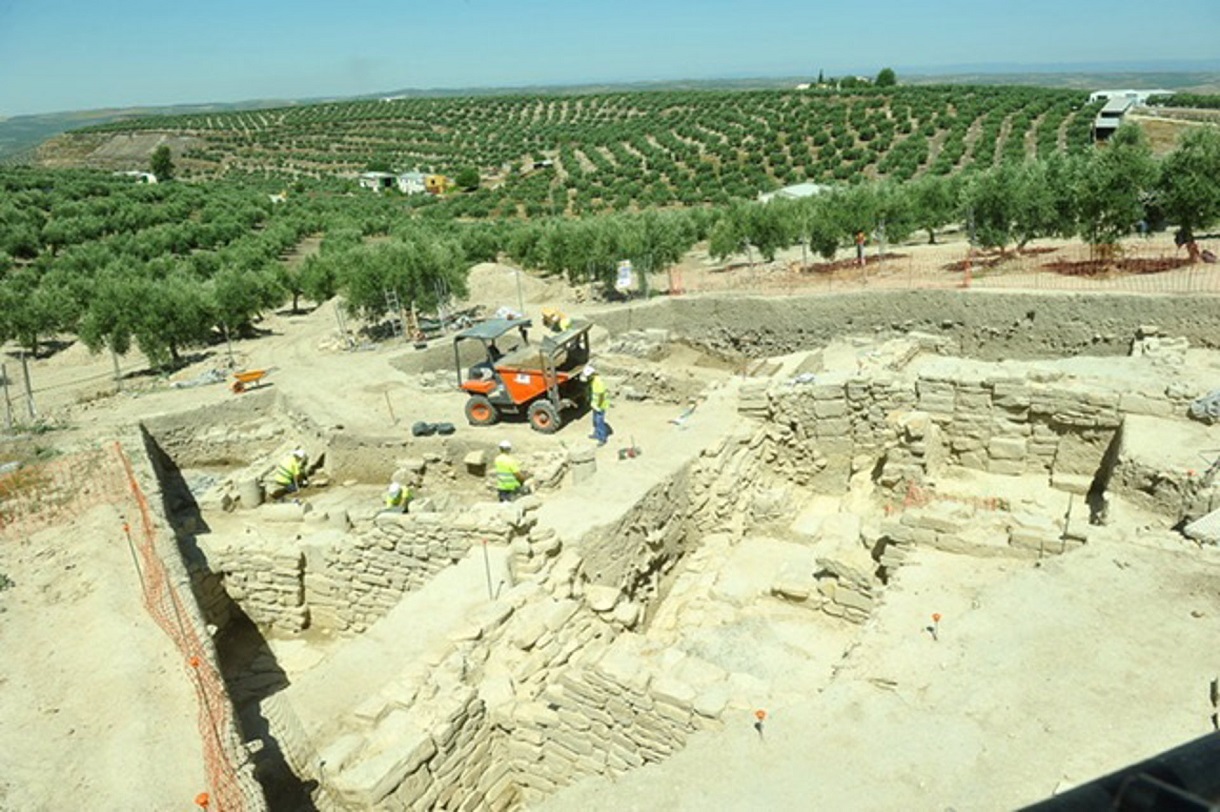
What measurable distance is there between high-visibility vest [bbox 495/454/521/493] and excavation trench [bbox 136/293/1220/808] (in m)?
0.63

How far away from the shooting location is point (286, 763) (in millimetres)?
6832

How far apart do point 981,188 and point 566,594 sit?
1804 centimetres

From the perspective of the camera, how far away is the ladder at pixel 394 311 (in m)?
22.5

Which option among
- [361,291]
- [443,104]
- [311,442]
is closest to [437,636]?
[311,442]

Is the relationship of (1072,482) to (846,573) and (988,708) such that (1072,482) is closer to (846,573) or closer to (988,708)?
(846,573)

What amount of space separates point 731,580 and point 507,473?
3.42m

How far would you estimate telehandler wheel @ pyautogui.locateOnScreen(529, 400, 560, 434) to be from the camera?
14.5 m

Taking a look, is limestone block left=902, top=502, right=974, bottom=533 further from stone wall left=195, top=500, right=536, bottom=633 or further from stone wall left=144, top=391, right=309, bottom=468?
stone wall left=144, top=391, right=309, bottom=468

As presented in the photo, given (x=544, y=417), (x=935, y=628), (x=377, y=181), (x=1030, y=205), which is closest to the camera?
(x=935, y=628)

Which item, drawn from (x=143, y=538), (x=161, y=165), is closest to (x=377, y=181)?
(x=161, y=165)

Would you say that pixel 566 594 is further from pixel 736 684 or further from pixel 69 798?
pixel 69 798

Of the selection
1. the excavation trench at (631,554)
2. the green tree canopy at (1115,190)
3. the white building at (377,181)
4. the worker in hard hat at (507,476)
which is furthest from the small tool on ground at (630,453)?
the white building at (377,181)

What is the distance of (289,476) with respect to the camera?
46.5 feet

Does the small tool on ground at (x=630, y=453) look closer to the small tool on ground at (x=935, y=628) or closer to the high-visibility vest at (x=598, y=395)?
the high-visibility vest at (x=598, y=395)
